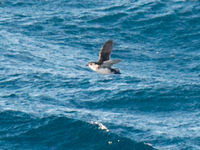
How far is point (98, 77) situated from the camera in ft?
191

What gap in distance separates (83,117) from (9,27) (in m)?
23.8

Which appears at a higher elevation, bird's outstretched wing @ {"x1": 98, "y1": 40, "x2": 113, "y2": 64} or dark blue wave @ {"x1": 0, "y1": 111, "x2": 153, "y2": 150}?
bird's outstretched wing @ {"x1": 98, "y1": 40, "x2": 113, "y2": 64}

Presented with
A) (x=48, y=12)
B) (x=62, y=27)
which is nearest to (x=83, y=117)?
(x=62, y=27)

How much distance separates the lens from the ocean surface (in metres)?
47.5

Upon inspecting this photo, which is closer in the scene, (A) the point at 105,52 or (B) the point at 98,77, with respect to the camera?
(A) the point at 105,52

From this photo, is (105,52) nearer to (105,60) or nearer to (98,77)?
(105,60)

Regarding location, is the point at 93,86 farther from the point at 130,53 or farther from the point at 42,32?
the point at 42,32

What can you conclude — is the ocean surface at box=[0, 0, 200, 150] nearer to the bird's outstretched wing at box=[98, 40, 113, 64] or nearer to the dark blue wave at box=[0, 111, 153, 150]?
the dark blue wave at box=[0, 111, 153, 150]

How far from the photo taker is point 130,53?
202 ft

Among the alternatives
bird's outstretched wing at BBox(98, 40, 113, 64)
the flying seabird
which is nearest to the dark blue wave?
the flying seabird

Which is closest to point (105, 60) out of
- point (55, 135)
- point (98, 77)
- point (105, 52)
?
point (105, 52)

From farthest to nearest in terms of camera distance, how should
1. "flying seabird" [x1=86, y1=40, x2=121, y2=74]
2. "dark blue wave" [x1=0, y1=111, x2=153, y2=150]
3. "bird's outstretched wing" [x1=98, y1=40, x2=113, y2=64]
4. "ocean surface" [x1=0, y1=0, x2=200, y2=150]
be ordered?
"ocean surface" [x1=0, y1=0, x2=200, y2=150] < "dark blue wave" [x1=0, y1=111, x2=153, y2=150] < "bird's outstretched wing" [x1=98, y1=40, x2=113, y2=64] < "flying seabird" [x1=86, y1=40, x2=121, y2=74]

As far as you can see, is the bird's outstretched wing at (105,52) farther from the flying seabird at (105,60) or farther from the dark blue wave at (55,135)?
the dark blue wave at (55,135)

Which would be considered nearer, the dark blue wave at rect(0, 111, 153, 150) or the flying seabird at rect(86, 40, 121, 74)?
the flying seabird at rect(86, 40, 121, 74)
